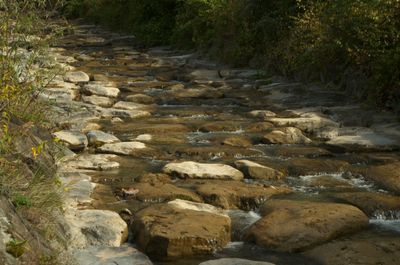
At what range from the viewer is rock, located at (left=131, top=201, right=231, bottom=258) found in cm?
473

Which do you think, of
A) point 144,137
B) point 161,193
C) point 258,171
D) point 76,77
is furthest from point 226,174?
point 76,77

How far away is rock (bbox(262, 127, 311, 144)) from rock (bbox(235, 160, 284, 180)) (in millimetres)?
1336

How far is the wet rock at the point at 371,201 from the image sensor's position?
5.68 metres

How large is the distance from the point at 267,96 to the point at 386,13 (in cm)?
262

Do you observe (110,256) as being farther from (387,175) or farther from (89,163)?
Answer: (387,175)

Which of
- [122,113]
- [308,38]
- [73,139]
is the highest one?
[308,38]

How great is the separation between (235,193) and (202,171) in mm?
813

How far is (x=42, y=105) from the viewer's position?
6492 millimetres

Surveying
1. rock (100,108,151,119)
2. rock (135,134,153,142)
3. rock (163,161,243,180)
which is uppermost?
rock (163,161,243,180)

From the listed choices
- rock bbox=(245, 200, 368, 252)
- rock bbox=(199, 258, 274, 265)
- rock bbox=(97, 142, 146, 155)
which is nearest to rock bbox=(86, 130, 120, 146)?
rock bbox=(97, 142, 146, 155)

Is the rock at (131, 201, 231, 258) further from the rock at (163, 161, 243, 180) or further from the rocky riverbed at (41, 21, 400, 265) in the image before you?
the rock at (163, 161, 243, 180)

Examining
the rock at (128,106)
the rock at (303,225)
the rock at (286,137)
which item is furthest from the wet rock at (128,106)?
the rock at (303,225)

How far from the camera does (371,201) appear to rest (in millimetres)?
5812

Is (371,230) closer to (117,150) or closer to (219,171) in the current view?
(219,171)
